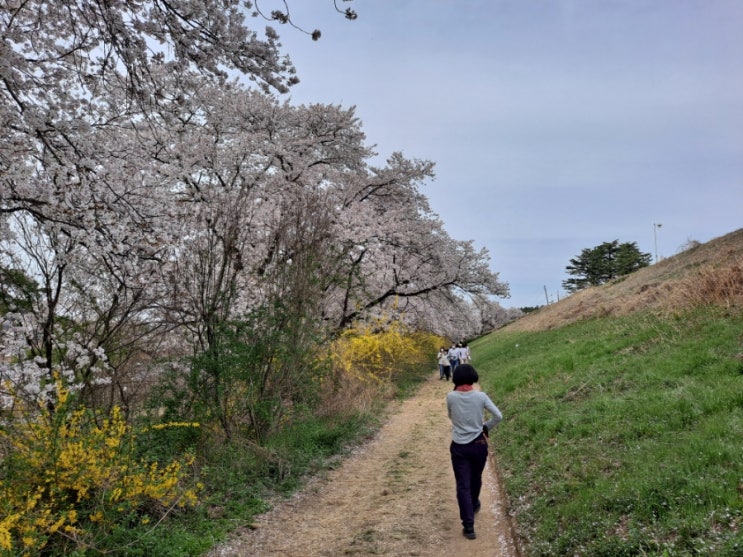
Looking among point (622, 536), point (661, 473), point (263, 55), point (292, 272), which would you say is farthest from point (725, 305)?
point (263, 55)

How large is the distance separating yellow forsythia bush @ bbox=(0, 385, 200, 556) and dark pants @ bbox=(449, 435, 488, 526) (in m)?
2.71

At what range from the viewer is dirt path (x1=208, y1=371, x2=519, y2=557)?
446cm

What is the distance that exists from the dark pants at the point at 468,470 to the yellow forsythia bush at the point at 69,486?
8.88ft

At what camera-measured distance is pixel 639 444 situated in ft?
15.9

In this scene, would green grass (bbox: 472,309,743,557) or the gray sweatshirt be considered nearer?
green grass (bbox: 472,309,743,557)

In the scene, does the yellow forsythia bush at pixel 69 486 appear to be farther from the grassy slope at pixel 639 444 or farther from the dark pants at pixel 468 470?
the grassy slope at pixel 639 444

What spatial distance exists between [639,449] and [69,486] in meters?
5.56

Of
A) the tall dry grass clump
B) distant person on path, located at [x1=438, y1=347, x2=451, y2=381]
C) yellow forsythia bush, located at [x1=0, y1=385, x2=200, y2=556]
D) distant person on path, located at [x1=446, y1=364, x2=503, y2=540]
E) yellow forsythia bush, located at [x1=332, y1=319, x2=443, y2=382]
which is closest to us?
yellow forsythia bush, located at [x1=0, y1=385, x2=200, y2=556]

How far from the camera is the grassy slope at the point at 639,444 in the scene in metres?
3.41

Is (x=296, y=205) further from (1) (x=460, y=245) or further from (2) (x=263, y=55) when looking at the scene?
(1) (x=460, y=245)

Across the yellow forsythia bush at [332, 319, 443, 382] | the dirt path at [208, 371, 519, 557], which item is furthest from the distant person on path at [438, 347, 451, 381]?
the dirt path at [208, 371, 519, 557]

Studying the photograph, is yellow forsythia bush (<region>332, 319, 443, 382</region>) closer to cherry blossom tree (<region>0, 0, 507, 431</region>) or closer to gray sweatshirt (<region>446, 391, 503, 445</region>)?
cherry blossom tree (<region>0, 0, 507, 431</region>)

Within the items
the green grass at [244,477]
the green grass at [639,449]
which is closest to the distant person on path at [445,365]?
the green grass at [639,449]

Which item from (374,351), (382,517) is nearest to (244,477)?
A: (382,517)
